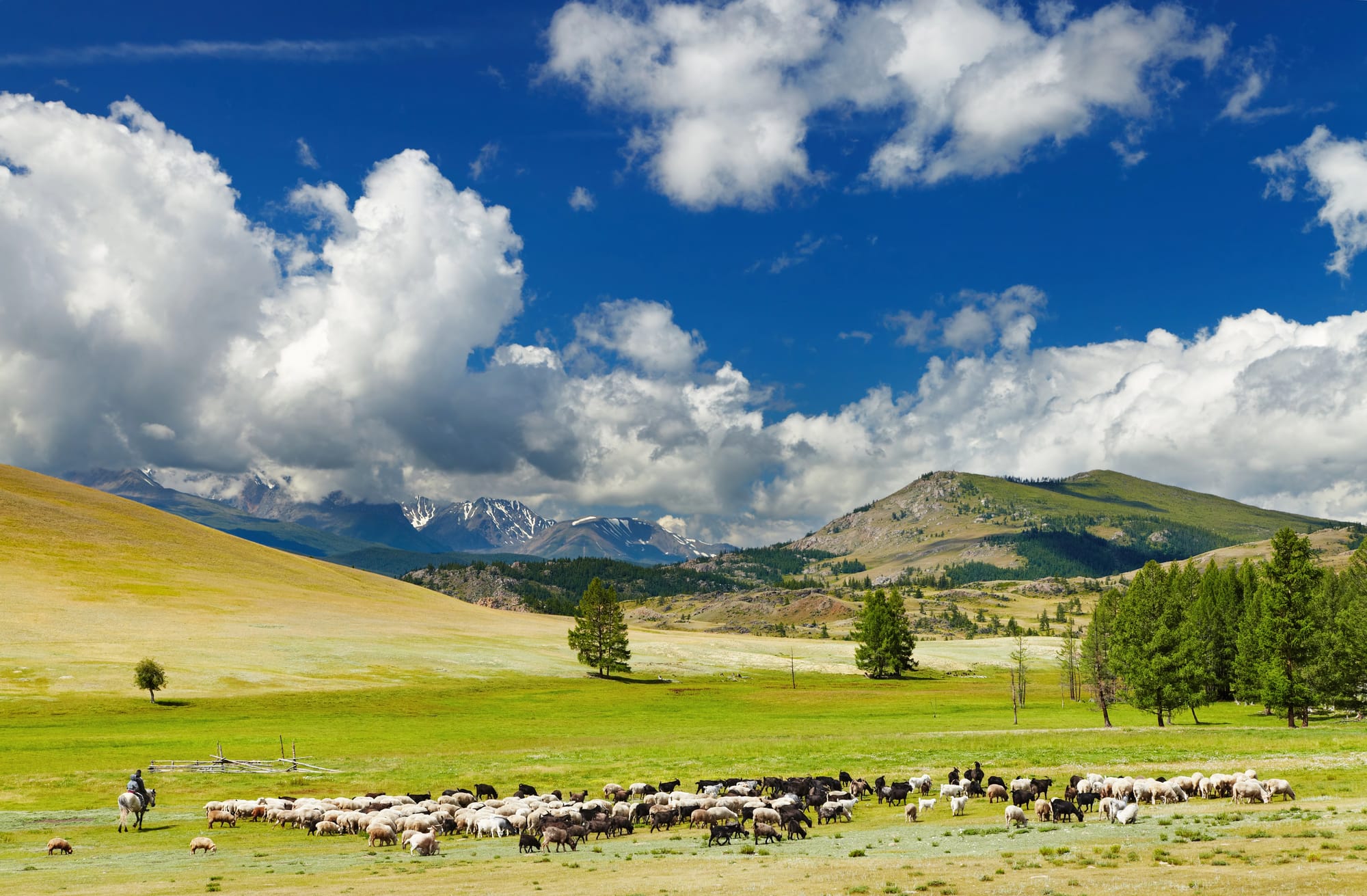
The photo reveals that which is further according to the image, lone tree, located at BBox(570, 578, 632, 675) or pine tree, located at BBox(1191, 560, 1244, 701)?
lone tree, located at BBox(570, 578, 632, 675)

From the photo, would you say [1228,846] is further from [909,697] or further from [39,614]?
[39,614]

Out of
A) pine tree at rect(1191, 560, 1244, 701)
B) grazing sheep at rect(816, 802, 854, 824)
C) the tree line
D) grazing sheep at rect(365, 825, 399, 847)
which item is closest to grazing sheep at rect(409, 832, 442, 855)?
grazing sheep at rect(365, 825, 399, 847)

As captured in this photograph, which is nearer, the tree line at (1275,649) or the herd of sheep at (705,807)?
the herd of sheep at (705,807)

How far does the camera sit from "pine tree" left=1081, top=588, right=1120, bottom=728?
89312 millimetres

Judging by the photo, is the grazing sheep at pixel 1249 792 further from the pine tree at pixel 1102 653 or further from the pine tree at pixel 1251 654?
the pine tree at pixel 1251 654

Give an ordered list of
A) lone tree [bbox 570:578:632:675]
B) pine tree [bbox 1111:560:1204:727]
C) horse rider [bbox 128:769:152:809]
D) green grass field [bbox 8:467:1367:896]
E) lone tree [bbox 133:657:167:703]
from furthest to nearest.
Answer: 1. lone tree [bbox 570:578:632:675]
2. lone tree [bbox 133:657:167:703]
3. pine tree [bbox 1111:560:1204:727]
4. horse rider [bbox 128:769:152:809]
5. green grass field [bbox 8:467:1367:896]

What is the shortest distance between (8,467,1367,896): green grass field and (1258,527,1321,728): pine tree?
5.71 metres

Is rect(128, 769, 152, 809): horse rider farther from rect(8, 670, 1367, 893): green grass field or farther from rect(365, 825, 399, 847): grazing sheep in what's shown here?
rect(365, 825, 399, 847): grazing sheep

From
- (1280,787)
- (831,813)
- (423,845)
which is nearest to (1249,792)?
(1280,787)

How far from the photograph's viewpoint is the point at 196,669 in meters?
112

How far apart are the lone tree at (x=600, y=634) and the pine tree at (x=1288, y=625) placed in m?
98.8

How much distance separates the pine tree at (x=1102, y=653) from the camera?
89312 millimetres

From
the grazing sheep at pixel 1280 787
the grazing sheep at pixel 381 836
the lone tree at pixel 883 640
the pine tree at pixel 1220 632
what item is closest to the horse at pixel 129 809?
the grazing sheep at pixel 381 836

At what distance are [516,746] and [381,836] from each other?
136 feet
